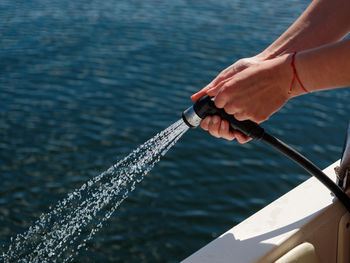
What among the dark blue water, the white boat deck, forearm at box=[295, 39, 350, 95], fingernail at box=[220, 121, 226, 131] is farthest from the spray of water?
forearm at box=[295, 39, 350, 95]

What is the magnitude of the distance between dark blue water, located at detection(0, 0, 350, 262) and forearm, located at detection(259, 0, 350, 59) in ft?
9.24

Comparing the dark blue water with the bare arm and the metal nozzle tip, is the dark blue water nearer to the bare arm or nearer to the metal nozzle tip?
the metal nozzle tip

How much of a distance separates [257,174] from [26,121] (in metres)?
2.75

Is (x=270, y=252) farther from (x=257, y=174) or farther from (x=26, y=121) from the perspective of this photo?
(x=26, y=121)

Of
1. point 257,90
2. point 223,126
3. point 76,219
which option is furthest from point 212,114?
point 76,219

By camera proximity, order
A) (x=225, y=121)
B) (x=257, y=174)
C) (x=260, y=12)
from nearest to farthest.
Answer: (x=225, y=121), (x=257, y=174), (x=260, y=12)

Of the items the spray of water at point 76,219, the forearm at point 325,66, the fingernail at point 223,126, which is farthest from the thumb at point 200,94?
the spray of water at point 76,219

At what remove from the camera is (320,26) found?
2055mm

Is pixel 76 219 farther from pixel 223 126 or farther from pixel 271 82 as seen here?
pixel 271 82

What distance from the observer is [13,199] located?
16.5 feet

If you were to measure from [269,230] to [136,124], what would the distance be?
4.40m

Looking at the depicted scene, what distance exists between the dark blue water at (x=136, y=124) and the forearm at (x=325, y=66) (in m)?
3.09

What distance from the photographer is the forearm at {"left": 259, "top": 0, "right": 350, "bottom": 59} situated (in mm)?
2045

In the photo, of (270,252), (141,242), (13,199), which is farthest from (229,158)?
(270,252)
